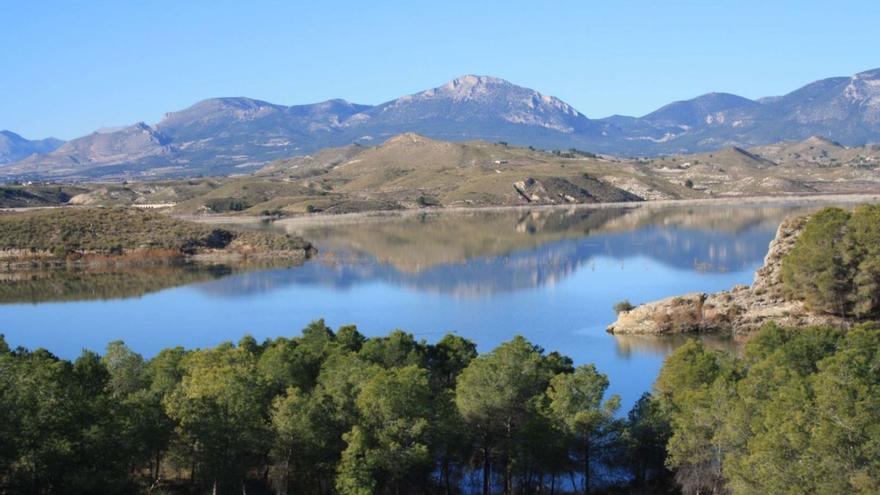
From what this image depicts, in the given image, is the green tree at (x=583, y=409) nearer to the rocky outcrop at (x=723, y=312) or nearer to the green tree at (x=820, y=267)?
the rocky outcrop at (x=723, y=312)

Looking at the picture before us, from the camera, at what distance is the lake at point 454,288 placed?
55938mm

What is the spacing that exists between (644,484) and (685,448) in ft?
11.9

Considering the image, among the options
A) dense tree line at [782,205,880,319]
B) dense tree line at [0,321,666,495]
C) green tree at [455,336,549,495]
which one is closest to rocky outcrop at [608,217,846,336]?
dense tree line at [782,205,880,319]

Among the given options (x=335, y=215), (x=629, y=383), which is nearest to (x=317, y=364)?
(x=629, y=383)

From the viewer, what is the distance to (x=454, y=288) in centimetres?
7462

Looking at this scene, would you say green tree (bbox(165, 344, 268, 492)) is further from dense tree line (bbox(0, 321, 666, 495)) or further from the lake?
the lake

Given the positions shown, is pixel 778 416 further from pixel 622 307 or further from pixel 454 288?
pixel 454 288

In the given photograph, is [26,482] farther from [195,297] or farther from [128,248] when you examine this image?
[128,248]

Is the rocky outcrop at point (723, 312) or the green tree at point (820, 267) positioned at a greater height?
the green tree at point (820, 267)

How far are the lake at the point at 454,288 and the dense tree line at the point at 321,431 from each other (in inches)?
400

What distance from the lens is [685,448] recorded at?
87.7ft

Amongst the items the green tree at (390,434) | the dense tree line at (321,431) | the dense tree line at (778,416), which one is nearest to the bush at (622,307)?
the dense tree line at (778,416)

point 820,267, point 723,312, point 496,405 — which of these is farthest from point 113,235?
point 496,405

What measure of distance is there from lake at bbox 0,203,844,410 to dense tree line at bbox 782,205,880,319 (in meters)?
5.90
